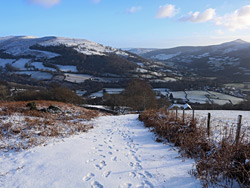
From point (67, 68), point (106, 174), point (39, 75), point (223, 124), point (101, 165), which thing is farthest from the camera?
point (67, 68)

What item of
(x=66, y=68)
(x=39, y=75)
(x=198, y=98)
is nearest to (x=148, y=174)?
(x=198, y=98)

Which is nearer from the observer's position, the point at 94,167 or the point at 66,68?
the point at 94,167

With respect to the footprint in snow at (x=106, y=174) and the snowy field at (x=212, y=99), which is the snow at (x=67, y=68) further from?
the footprint in snow at (x=106, y=174)

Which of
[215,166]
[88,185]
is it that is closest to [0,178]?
[88,185]

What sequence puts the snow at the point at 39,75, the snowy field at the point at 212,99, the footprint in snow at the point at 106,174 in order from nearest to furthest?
the footprint in snow at the point at 106,174, the snowy field at the point at 212,99, the snow at the point at 39,75

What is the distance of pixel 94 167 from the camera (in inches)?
182

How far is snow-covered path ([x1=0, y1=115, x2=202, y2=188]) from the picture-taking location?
3.87m

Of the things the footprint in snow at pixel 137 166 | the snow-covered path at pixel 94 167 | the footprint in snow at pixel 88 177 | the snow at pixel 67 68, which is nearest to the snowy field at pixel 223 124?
the snow-covered path at pixel 94 167

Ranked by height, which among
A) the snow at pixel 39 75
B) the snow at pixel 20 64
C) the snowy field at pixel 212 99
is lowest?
the snowy field at pixel 212 99

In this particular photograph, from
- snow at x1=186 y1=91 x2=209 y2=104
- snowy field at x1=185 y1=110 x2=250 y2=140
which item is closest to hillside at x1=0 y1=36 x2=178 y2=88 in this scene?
snow at x1=186 y1=91 x2=209 y2=104

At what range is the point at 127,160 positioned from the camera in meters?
5.25

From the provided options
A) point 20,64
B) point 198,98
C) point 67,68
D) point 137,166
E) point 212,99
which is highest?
point 20,64

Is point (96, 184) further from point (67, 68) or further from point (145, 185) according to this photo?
point (67, 68)

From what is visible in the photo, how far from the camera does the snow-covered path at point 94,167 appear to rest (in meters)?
3.87
